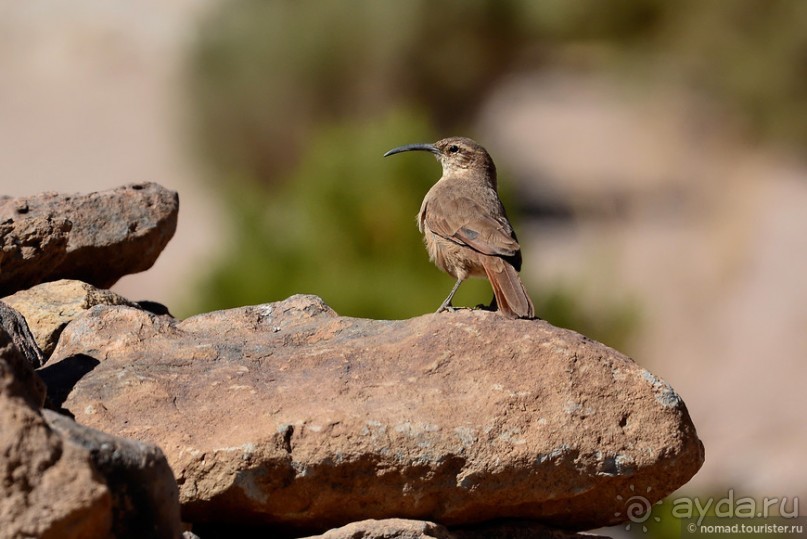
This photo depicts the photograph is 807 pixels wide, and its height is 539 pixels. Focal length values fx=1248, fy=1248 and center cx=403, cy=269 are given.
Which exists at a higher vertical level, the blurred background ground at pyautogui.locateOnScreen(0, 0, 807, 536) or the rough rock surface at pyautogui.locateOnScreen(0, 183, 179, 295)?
the blurred background ground at pyautogui.locateOnScreen(0, 0, 807, 536)

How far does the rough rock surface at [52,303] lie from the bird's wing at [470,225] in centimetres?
189

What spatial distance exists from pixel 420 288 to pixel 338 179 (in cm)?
154

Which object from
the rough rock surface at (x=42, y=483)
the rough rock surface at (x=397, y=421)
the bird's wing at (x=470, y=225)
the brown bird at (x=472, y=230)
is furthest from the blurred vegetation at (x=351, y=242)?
the rough rock surface at (x=42, y=483)

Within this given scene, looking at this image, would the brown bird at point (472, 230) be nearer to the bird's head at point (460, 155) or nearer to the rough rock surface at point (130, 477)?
the bird's head at point (460, 155)

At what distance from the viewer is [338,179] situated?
11.1m

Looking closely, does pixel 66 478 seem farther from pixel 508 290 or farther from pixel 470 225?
pixel 470 225

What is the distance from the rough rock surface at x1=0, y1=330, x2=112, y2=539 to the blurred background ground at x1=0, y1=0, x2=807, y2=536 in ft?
25.2

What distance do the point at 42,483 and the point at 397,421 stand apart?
1370 mm

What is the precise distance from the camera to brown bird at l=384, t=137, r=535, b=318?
5641mm

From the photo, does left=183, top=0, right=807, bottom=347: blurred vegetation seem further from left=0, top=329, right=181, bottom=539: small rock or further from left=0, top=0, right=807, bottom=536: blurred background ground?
left=0, top=329, right=181, bottom=539: small rock

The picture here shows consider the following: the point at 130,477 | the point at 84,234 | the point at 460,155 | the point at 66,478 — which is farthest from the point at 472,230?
the point at 66,478

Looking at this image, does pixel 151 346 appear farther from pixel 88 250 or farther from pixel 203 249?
pixel 203 249

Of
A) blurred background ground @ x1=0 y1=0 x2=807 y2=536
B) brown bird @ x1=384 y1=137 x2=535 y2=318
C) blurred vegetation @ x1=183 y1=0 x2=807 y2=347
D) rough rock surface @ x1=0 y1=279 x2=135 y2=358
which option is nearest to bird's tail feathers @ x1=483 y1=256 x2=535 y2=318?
brown bird @ x1=384 y1=137 x2=535 y2=318

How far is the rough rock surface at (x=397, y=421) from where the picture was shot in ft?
12.1
